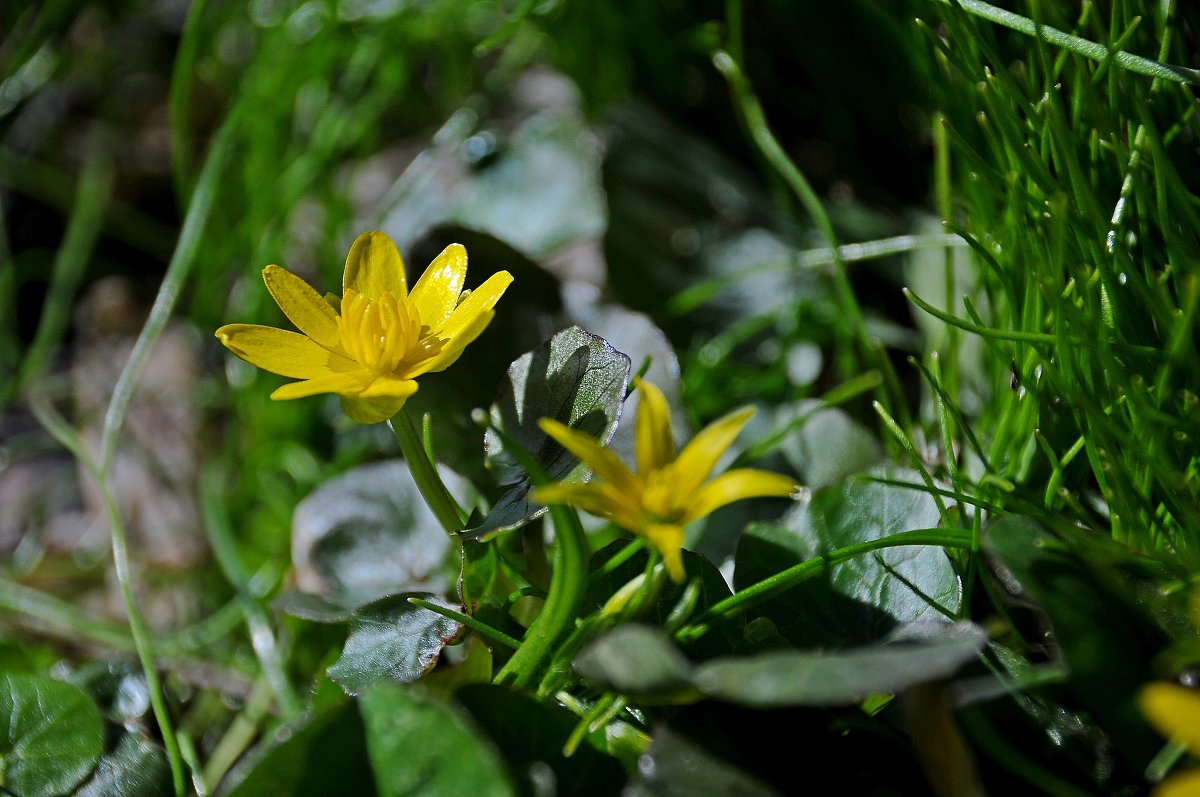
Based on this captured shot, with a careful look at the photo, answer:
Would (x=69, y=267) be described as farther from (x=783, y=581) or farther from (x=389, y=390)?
(x=783, y=581)

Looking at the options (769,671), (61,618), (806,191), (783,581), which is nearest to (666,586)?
(783,581)

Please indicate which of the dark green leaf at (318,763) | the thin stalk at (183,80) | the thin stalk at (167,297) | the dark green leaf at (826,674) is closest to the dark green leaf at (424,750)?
the dark green leaf at (318,763)

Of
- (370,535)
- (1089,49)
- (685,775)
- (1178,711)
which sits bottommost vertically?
(370,535)

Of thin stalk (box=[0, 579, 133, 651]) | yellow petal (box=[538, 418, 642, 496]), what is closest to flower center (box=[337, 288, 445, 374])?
yellow petal (box=[538, 418, 642, 496])

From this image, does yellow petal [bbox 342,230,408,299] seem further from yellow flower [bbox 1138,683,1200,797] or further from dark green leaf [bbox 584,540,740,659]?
yellow flower [bbox 1138,683,1200,797]

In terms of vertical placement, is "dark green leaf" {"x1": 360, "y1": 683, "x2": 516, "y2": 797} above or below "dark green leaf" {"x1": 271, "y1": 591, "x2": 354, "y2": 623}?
above

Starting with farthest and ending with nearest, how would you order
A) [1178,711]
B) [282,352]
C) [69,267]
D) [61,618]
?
[69,267] → [61,618] → [282,352] → [1178,711]

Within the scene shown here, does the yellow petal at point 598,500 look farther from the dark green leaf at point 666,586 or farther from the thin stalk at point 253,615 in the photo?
the thin stalk at point 253,615

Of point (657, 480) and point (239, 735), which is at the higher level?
point (657, 480)
